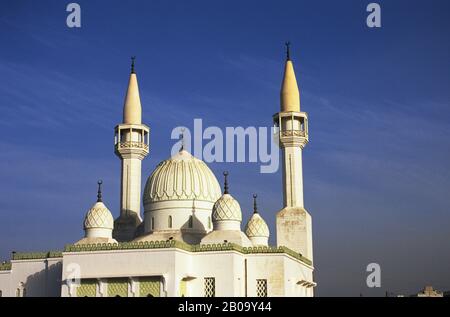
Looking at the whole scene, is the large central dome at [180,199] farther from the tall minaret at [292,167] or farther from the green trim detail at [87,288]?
the green trim detail at [87,288]

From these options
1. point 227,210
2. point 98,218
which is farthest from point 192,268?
point 98,218

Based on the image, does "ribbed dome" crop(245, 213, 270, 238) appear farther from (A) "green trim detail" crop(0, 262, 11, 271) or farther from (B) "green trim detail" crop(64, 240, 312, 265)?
(A) "green trim detail" crop(0, 262, 11, 271)

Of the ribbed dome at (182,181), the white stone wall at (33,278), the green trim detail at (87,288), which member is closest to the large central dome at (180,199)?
the ribbed dome at (182,181)

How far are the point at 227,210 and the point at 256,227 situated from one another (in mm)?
3781

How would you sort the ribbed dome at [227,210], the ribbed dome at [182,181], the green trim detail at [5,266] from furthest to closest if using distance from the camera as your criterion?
the ribbed dome at [182,181]
the green trim detail at [5,266]
the ribbed dome at [227,210]

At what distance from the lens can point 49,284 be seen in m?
38.2

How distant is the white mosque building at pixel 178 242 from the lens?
114 ft

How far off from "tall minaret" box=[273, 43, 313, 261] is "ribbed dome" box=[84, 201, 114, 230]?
971 cm

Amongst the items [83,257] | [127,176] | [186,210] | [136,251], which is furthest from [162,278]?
[127,176]

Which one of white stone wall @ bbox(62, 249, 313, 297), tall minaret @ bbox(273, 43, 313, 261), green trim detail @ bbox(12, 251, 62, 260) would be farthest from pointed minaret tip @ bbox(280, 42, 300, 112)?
green trim detail @ bbox(12, 251, 62, 260)

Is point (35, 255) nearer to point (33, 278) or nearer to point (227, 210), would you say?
point (33, 278)

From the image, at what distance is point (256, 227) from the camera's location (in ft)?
134

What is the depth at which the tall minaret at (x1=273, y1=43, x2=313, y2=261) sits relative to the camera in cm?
4178
